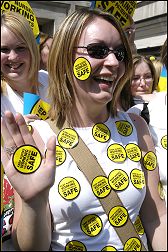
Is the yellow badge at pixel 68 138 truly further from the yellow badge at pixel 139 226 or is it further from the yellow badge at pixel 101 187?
the yellow badge at pixel 139 226

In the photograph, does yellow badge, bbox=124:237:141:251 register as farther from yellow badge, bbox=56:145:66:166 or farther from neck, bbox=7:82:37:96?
neck, bbox=7:82:37:96

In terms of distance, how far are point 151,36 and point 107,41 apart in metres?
0.22

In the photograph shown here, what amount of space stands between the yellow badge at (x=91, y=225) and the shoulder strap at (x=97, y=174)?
0.04 m

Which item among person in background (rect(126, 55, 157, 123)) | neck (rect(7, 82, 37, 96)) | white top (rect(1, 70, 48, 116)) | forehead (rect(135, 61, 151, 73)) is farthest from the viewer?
forehead (rect(135, 61, 151, 73))

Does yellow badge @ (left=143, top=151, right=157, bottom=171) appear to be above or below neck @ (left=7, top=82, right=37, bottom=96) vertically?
below

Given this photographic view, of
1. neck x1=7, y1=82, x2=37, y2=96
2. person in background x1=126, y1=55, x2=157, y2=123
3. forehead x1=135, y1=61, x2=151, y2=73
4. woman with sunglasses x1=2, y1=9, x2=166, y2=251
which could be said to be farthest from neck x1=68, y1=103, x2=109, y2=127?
forehead x1=135, y1=61, x2=151, y2=73

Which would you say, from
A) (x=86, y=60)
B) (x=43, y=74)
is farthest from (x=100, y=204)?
(x=43, y=74)

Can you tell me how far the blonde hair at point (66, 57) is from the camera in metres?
1.19

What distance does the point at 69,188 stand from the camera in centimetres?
107

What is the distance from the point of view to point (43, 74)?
2053 mm

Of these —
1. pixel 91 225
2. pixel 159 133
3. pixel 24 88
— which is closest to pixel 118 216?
pixel 91 225

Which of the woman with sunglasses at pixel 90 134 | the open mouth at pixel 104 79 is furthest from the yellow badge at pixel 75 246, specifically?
the open mouth at pixel 104 79

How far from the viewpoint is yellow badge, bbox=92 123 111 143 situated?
3.95ft

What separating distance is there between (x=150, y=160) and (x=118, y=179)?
0.13 metres
